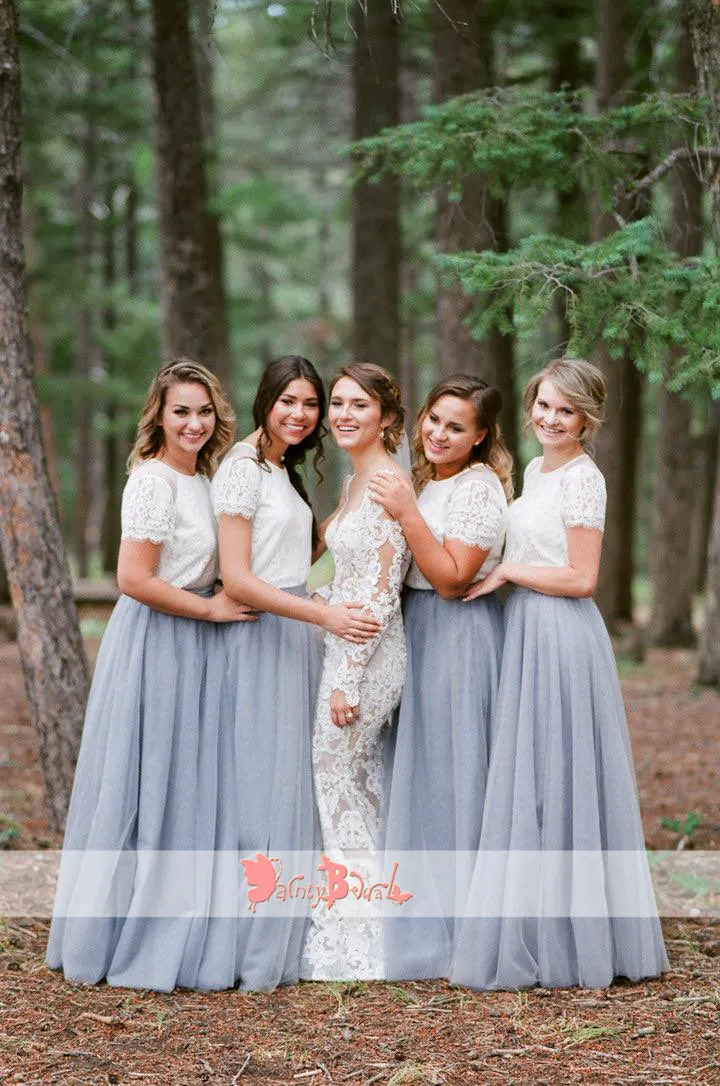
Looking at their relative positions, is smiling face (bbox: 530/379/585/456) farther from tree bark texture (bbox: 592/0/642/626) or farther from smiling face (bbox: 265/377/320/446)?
tree bark texture (bbox: 592/0/642/626)

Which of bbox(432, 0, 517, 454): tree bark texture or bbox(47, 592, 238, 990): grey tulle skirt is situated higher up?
bbox(432, 0, 517, 454): tree bark texture

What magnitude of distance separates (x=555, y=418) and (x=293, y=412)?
1.08 m

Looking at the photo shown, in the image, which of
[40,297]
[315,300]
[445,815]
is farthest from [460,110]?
[315,300]

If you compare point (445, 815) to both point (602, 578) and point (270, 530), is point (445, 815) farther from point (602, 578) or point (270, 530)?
point (602, 578)

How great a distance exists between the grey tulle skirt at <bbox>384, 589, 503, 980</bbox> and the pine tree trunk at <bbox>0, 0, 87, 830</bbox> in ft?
7.33

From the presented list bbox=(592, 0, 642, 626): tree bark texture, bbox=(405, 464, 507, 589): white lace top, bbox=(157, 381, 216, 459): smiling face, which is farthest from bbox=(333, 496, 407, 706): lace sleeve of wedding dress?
bbox=(592, 0, 642, 626): tree bark texture

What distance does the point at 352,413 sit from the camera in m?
4.62

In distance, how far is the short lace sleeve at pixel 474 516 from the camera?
14.8ft

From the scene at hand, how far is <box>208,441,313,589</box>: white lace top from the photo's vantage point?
15.2ft

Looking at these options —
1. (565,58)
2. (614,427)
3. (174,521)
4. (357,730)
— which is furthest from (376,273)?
(357,730)

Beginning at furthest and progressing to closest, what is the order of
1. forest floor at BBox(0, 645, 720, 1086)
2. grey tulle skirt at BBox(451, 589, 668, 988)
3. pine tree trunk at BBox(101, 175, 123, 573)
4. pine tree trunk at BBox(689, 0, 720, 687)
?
pine tree trunk at BBox(101, 175, 123, 573), pine tree trunk at BBox(689, 0, 720, 687), grey tulle skirt at BBox(451, 589, 668, 988), forest floor at BBox(0, 645, 720, 1086)

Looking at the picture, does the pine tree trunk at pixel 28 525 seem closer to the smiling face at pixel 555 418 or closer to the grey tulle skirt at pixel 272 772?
the grey tulle skirt at pixel 272 772

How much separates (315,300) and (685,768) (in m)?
22.7

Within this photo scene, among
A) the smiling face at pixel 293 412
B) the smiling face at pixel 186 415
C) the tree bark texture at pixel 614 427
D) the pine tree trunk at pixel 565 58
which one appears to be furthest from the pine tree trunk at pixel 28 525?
the pine tree trunk at pixel 565 58
